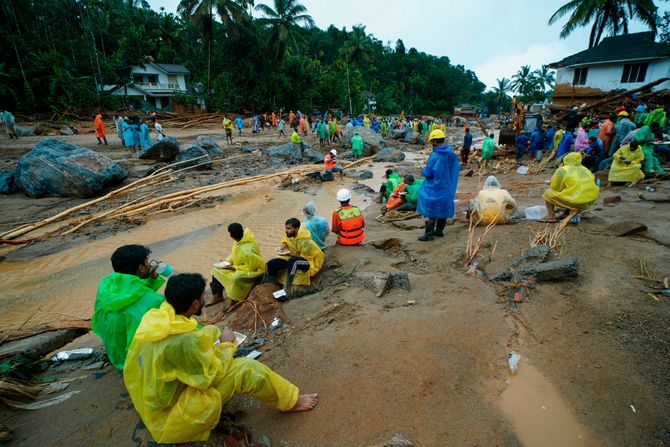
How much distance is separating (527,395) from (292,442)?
5.67 feet

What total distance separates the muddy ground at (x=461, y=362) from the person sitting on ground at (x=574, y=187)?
46cm

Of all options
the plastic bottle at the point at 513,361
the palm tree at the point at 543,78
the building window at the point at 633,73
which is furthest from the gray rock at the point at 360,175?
the palm tree at the point at 543,78

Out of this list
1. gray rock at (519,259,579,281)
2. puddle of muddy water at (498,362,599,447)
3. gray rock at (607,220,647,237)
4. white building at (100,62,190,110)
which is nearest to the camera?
puddle of muddy water at (498,362,599,447)

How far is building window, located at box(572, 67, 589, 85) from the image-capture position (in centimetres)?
2199

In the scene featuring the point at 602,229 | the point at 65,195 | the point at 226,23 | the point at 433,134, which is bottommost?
the point at 65,195

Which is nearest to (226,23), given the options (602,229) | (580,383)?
(602,229)

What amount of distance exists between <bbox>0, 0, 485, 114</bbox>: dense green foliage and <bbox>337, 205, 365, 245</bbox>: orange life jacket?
27.4 m

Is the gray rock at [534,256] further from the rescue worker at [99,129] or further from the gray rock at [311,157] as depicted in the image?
the rescue worker at [99,129]

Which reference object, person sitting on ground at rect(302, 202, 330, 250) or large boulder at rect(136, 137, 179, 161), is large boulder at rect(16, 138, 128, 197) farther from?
person sitting on ground at rect(302, 202, 330, 250)

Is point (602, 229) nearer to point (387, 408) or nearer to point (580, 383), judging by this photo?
point (580, 383)

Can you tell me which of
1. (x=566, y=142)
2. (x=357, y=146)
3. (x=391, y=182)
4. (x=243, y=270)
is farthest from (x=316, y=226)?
(x=357, y=146)

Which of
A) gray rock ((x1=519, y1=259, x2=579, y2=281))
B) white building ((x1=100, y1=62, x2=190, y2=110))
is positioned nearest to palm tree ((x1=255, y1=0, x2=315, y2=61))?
white building ((x1=100, y1=62, x2=190, y2=110))

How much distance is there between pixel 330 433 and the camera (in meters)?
2.26

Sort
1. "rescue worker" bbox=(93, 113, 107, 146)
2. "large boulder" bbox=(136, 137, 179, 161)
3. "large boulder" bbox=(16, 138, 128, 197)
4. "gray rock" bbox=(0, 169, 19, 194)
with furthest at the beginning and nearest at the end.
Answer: "rescue worker" bbox=(93, 113, 107, 146), "large boulder" bbox=(136, 137, 179, 161), "gray rock" bbox=(0, 169, 19, 194), "large boulder" bbox=(16, 138, 128, 197)
